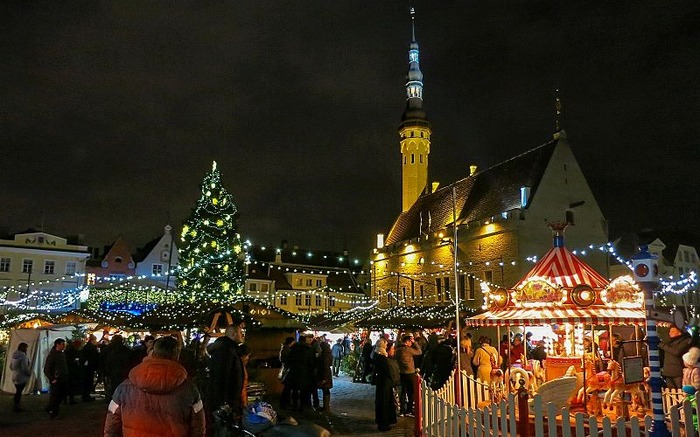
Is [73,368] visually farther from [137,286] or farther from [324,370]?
[137,286]

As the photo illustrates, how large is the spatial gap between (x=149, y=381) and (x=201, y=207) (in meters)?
28.1

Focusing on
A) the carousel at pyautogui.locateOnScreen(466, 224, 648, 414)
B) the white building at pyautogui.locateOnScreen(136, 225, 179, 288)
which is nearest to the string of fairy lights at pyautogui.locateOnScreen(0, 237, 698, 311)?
the white building at pyautogui.locateOnScreen(136, 225, 179, 288)

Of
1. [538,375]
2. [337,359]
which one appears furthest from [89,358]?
[337,359]

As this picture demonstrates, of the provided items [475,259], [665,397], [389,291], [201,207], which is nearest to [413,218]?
[389,291]

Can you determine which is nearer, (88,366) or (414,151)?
(88,366)

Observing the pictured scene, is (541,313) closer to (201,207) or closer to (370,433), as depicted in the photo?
(370,433)

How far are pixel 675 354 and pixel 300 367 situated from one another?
321 inches

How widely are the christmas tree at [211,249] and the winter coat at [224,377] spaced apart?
2316cm

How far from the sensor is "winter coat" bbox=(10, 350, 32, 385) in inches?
531

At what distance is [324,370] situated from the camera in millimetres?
15008

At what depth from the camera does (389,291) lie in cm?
4788

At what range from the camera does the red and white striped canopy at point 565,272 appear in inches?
585

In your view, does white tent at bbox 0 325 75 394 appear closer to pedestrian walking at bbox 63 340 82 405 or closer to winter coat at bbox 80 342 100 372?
winter coat at bbox 80 342 100 372

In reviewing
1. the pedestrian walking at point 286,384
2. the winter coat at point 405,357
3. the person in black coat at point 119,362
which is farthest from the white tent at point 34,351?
the winter coat at point 405,357
